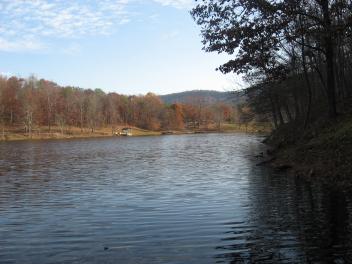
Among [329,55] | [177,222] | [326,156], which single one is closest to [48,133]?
[329,55]

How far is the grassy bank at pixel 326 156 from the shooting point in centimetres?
2106

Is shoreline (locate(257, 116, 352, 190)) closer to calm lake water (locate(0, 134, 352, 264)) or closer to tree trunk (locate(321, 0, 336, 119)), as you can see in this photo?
calm lake water (locate(0, 134, 352, 264))

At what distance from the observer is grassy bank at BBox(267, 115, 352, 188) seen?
2106cm

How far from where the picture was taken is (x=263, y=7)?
23.0m

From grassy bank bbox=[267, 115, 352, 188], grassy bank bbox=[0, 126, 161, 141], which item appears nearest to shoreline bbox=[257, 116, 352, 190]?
grassy bank bbox=[267, 115, 352, 188]

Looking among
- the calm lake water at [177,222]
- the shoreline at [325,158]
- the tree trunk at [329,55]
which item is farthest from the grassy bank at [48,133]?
the tree trunk at [329,55]

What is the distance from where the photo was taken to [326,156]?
24.0m

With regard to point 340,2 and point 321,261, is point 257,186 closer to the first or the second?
point 340,2

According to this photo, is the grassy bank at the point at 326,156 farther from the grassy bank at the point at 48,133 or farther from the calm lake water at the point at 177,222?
the grassy bank at the point at 48,133

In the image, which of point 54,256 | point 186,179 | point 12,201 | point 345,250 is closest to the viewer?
point 345,250

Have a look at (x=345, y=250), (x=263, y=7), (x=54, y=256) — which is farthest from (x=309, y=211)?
(x=263, y=7)

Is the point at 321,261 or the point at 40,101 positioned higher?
the point at 40,101

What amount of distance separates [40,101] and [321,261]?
529 ft

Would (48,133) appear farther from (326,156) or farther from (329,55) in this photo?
(326,156)
